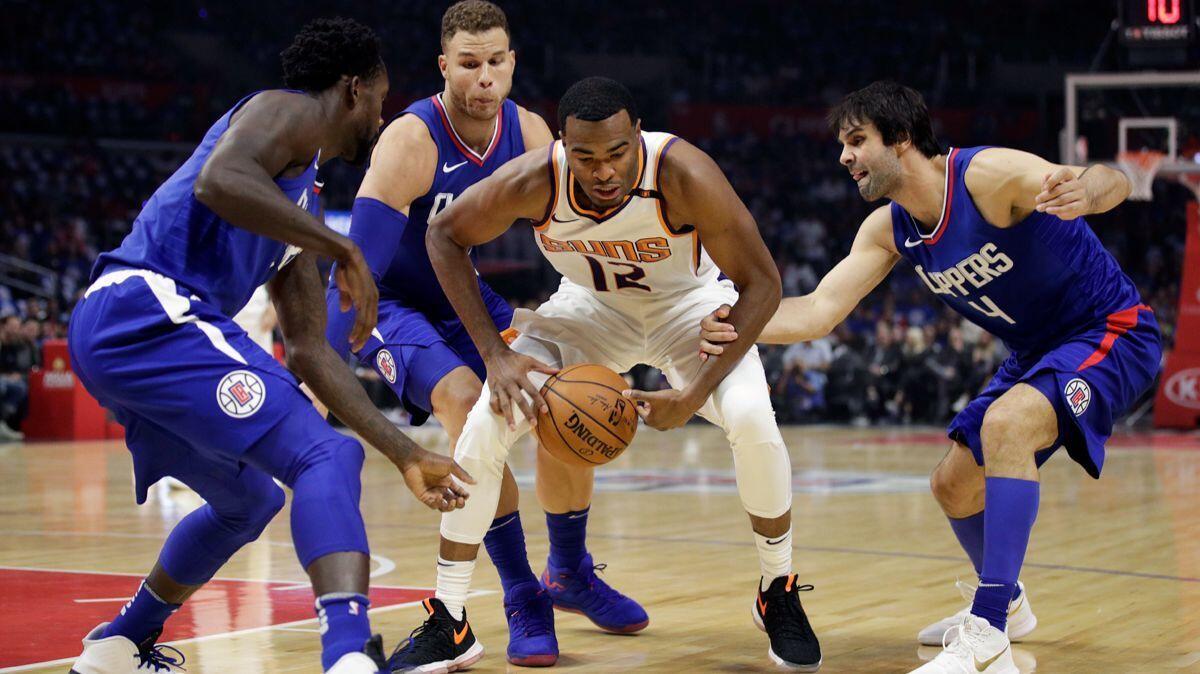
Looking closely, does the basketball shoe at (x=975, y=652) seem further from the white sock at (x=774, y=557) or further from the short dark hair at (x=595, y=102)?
the short dark hair at (x=595, y=102)

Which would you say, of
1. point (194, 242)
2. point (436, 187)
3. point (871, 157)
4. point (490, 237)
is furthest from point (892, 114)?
point (194, 242)

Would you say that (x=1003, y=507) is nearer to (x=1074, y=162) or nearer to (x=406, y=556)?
(x=406, y=556)

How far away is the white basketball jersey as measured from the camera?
4.43 meters

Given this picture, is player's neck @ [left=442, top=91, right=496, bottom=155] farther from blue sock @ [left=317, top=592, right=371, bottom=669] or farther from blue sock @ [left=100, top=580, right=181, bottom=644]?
blue sock @ [left=317, top=592, right=371, bottom=669]

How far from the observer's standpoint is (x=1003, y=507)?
4281 millimetres

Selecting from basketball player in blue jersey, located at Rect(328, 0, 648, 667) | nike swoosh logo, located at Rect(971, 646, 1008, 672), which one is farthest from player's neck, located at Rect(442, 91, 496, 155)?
nike swoosh logo, located at Rect(971, 646, 1008, 672)

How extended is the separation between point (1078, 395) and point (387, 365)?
240 cm

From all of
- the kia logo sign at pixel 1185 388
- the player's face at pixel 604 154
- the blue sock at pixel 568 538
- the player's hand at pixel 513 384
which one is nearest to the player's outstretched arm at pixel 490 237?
the player's hand at pixel 513 384

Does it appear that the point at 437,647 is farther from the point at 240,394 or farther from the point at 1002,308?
the point at 1002,308

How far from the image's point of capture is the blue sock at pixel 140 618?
13.3 feet

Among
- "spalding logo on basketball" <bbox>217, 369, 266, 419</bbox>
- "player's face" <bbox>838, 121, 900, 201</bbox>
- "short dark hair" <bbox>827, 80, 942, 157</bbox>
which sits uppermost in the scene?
"short dark hair" <bbox>827, 80, 942, 157</bbox>

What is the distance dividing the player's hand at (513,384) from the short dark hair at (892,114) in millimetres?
1369

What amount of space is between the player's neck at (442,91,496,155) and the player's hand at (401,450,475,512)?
1.87 metres

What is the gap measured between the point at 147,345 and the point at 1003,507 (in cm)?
259
